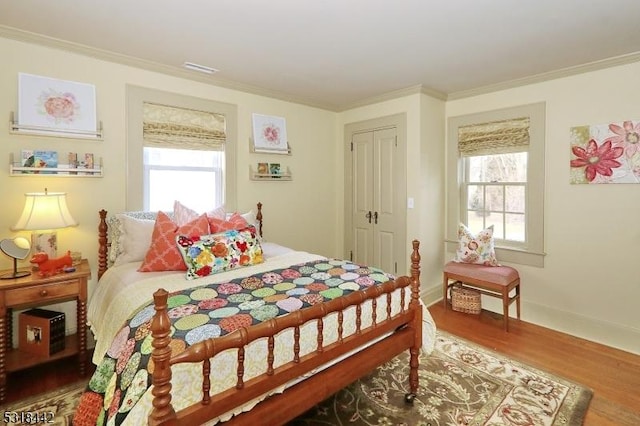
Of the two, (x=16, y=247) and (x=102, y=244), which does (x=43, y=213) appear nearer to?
(x=16, y=247)

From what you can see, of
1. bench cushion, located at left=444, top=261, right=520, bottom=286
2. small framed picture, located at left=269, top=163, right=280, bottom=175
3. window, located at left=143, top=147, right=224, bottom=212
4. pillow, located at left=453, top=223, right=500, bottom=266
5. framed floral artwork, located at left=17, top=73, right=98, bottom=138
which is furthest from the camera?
small framed picture, located at left=269, top=163, right=280, bottom=175

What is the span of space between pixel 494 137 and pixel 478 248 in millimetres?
1239

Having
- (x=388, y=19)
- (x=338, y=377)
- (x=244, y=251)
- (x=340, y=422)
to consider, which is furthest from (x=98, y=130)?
(x=340, y=422)

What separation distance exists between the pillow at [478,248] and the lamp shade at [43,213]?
363 cm

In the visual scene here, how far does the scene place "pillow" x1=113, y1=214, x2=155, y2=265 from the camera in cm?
253

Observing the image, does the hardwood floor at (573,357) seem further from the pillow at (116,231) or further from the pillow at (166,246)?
the pillow at (116,231)

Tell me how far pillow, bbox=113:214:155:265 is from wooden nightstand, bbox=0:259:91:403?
0.89 ft

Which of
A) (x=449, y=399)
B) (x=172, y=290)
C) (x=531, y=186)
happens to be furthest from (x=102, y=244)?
(x=531, y=186)

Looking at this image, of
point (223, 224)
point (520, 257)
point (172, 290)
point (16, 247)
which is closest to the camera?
point (172, 290)

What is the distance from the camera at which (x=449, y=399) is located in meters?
2.12

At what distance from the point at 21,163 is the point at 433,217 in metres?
3.90

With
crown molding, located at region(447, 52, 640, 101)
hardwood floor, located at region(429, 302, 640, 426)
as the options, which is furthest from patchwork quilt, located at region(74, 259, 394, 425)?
crown molding, located at region(447, 52, 640, 101)

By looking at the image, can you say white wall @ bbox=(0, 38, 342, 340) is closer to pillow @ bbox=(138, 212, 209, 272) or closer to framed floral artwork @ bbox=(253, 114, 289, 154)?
framed floral artwork @ bbox=(253, 114, 289, 154)

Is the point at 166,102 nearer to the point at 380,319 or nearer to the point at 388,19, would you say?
the point at 388,19
